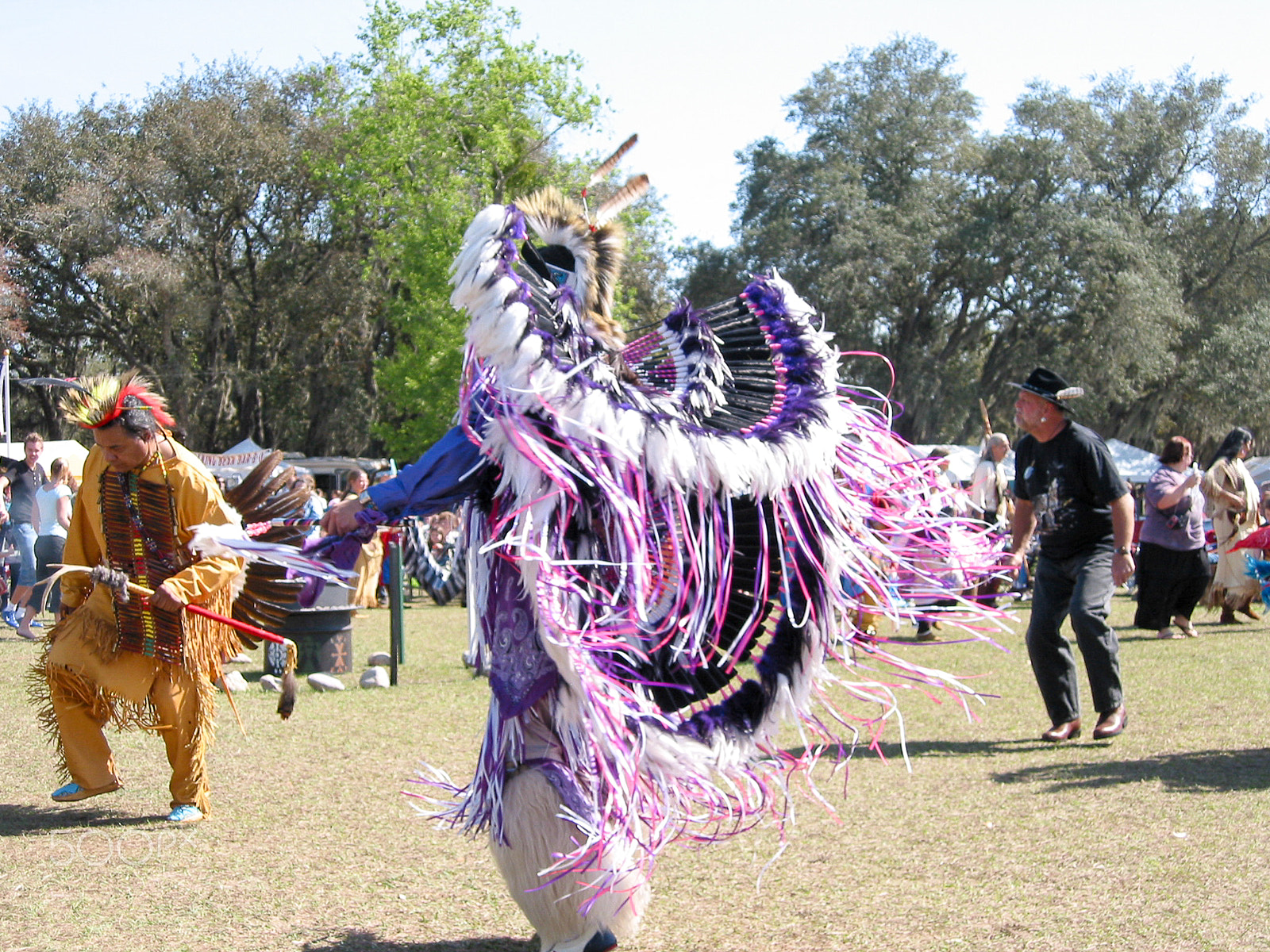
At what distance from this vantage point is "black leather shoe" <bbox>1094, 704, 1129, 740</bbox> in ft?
19.5

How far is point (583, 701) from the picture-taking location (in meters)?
3.04

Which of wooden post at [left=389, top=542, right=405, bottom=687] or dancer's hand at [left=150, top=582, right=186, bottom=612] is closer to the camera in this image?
dancer's hand at [left=150, top=582, right=186, bottom=612]

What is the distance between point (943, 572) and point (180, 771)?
3188 mm

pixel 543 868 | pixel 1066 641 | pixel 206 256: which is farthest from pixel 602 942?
pixel 206 256

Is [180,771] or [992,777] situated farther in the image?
[992,777]

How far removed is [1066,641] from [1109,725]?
490 millimetres

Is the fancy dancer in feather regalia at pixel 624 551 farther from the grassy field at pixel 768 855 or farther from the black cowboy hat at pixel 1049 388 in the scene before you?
the black cowboy hat at pixel 1049 388

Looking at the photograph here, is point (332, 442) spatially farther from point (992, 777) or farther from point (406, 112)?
point (992, 777)

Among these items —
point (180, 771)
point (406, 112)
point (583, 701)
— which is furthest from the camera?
point (406, 112)

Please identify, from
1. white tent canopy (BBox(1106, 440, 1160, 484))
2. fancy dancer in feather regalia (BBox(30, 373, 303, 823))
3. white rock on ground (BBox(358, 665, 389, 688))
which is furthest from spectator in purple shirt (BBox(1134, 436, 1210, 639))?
white tent canopy (BBox(1106, 440, 1160, 484))

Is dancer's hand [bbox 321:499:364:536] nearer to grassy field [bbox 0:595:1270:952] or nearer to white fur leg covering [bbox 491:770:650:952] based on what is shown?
white fur leg covering [bbox 491:770:650:952]

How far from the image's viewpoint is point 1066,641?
5.91 meters

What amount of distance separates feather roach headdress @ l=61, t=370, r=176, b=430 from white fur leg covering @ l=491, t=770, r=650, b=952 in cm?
246

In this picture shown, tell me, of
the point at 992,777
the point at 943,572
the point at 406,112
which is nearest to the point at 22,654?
the point at 992,777
